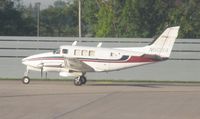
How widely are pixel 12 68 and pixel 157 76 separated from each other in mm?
10157

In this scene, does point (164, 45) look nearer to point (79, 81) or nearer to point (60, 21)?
point (79, 81)

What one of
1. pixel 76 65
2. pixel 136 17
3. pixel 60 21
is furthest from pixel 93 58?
pixel 60 21

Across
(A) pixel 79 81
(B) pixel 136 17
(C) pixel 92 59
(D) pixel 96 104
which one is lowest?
(D) pixel 96 104

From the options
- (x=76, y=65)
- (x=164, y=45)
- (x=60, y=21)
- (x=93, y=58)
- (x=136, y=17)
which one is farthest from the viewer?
(x=60, y=21)

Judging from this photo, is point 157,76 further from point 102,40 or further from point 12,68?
point 12,68

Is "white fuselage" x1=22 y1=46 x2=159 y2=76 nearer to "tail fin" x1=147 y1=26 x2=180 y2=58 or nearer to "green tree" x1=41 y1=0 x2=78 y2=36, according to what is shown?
"tail fin" x1=147 y1=26 x2=180 y2=58

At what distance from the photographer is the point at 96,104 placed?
23.4 metres

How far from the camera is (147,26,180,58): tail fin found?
35531 millimetres

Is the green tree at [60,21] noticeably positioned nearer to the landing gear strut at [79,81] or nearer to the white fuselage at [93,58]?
the white fuselage at [93,58]

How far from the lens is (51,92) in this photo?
2900 centimetres

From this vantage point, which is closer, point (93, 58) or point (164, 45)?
point (93, 58)

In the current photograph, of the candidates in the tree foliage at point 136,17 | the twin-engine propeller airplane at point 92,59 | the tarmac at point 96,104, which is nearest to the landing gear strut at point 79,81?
the twin-engine propeller airplane at point 92,59

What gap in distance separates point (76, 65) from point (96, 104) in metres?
11.9

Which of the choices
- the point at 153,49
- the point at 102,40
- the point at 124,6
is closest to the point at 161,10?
the point at 124,6
